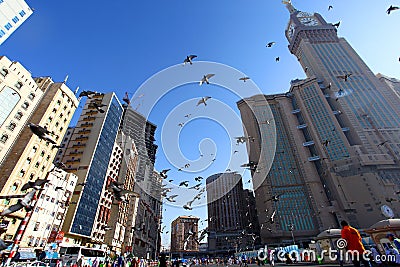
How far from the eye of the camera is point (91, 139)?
180 feet

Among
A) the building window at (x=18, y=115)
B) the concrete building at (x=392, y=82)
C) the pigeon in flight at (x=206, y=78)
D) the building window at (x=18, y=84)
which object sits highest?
the concrete building at (x=392, y=82)

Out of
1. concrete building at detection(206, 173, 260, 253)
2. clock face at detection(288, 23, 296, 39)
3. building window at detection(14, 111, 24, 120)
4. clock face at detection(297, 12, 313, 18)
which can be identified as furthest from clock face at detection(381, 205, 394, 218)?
clock face at detection(297, 12, 313, 18)

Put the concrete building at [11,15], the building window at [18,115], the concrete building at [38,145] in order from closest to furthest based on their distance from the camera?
the concrete building at [38,145]
the building window at [18,115]
the concrete building at [11,15]

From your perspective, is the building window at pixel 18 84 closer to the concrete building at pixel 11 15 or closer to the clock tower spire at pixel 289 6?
the concrete building at pixel 11 15

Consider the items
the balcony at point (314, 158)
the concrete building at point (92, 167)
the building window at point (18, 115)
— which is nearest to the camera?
the building window at point (18, 115)

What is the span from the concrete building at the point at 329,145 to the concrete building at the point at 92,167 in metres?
60.6

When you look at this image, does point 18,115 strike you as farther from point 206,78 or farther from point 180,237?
point 180,237

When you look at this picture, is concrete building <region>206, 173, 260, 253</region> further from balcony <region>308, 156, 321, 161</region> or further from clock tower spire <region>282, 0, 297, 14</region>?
clock tower spire <region>282, 0, 297, 14</region>

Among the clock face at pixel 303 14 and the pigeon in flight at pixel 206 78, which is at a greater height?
the clock face at pixel 303 14

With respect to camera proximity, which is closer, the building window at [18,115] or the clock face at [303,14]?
the building window at [18,115]

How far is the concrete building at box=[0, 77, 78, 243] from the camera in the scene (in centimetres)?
3356

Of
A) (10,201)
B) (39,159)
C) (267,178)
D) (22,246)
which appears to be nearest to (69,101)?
(39,159)

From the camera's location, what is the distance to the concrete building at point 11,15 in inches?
1765

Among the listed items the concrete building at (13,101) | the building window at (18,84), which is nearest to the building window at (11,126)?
the concrete building at (13,101)
